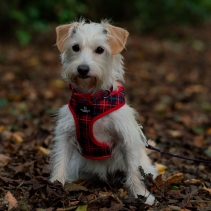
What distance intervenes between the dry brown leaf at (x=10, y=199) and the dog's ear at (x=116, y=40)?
1.58 metres

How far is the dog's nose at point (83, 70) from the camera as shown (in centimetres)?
428

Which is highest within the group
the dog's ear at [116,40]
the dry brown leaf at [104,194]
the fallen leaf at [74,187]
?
the dog's ear at [116,40]

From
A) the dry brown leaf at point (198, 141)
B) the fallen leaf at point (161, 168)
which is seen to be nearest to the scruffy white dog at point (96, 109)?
the fallen leaf at point (161, 168)

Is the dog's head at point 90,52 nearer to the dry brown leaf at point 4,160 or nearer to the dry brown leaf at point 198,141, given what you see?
the dry brown leaf at point 4,160

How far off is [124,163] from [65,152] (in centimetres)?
60

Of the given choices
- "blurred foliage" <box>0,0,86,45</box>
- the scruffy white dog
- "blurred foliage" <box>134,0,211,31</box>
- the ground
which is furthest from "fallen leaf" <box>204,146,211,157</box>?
"blurred foliage" <box>134,0,211,31</box>

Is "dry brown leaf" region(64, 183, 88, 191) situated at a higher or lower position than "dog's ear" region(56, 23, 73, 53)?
lower

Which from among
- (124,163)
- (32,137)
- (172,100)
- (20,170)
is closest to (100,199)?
(124,163)

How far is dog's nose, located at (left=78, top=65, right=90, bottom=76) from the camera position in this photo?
4281 millimetres

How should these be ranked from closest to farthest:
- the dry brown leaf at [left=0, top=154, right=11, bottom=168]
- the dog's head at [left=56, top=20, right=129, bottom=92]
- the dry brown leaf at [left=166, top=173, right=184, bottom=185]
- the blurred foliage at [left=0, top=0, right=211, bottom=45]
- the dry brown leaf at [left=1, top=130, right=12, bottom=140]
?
the dog's head at [left=56, top=20, right=129, bottom=92]
the dry brown leaf at [left=166, top=173, right=184, bottom=185]
the dry brown leaf at [left=0, top=154, right=11, bottom=168]
the dry brown leaf at [left=1, top=130, right=12, bottom=140]
the blurred foliage at [left=0, top=0, right=211, bottom=45]

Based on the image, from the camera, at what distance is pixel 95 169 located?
4848mm

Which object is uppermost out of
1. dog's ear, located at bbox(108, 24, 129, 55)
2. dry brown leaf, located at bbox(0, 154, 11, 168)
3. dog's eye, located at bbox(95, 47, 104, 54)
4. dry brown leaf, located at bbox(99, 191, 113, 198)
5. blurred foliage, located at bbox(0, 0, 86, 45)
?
blurred foliage, located at bbox(0, 0, 86, 45)

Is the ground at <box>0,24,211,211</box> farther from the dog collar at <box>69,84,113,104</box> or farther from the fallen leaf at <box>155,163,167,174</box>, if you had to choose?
the dog collar at <box>69,84,113,104</box>

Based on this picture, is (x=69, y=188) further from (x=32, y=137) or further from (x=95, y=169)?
(x=32, y=137)
